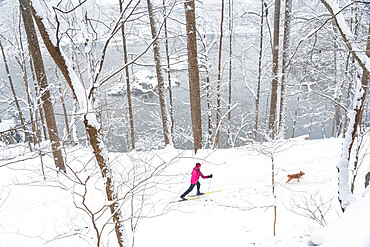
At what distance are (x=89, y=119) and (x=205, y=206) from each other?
17.7ft

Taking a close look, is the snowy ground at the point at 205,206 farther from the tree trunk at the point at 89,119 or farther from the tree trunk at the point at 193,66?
the tree trunk at the point at 193,66

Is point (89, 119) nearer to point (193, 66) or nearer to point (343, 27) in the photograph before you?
point (343, 27)

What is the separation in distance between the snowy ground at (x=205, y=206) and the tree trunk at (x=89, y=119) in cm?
73

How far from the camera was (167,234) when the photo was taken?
598 centimetres

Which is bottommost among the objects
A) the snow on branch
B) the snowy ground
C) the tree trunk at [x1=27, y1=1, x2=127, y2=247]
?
the snowy ground

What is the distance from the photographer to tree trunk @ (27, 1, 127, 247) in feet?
8.18

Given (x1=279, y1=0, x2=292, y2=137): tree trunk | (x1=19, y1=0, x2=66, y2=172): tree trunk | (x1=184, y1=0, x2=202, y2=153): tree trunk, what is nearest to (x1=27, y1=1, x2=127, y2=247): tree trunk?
(x1=184, y1=0, x2=202, y2=153): tree trunk

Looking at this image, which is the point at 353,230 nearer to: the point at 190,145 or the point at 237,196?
the point at 237,196

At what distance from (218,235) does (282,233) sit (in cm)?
165

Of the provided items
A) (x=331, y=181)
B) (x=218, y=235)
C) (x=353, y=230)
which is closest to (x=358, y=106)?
(x=353, y=230)

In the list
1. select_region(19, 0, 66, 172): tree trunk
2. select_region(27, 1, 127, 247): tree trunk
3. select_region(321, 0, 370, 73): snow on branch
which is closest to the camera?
select_region(27, 1, 127, 247): tree trunk

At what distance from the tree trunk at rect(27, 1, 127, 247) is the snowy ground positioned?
728 mm

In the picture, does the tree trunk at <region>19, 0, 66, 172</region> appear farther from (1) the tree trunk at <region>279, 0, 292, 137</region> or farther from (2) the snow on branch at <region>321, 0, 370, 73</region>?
(1) the tree trunk at <region>279, 0, 292, 137</region>

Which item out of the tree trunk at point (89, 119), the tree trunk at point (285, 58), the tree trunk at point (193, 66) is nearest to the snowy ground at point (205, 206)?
the tree trunk at point (89, 119)
